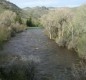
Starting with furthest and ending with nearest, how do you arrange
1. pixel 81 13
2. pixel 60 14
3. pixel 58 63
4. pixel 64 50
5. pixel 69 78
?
1. pixel 60 14
2. pixel 64 50
3. pixel 81 13
4. pixel 58 63
5. pixel 69 78

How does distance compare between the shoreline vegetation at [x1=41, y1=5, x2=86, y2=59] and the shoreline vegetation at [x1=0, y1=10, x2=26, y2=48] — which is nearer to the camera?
the shoreline vegetation at [x1=41, y1=5, x2=86, y2=59]

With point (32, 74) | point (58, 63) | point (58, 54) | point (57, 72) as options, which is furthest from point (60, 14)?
point (32, 74)

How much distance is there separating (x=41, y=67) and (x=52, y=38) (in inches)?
1449

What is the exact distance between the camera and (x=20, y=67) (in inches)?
945

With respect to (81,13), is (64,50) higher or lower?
lower

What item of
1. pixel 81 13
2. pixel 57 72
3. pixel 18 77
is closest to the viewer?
pixel 18 77

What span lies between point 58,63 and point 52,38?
1312 inches

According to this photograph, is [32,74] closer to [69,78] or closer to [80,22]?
[69,78]

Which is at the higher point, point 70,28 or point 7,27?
point 70,28

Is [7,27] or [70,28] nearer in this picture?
[70,28]

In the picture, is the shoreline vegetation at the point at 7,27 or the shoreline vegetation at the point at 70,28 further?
the shoreline vegetation at the point at 7,27

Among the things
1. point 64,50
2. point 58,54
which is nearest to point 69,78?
point 58,54

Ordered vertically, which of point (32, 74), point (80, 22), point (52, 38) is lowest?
point (52, 38)

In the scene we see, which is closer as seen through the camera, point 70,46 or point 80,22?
point 80,22
